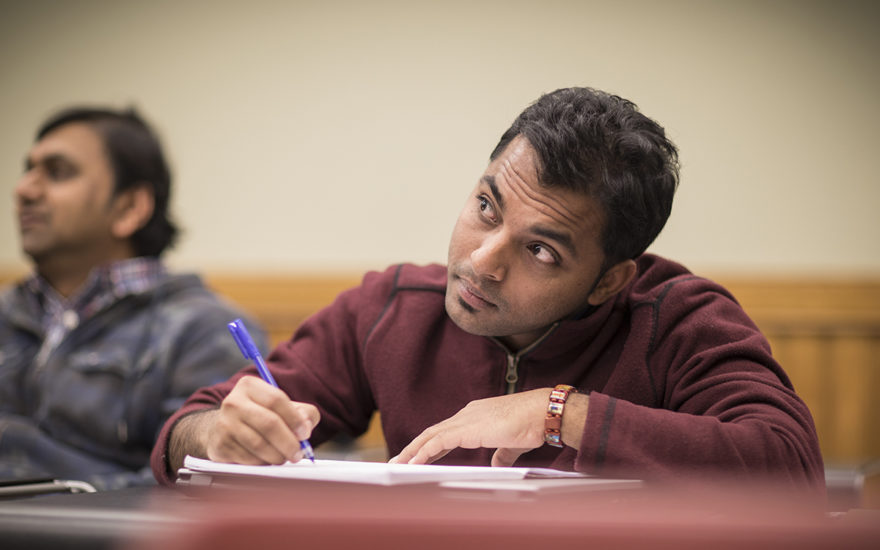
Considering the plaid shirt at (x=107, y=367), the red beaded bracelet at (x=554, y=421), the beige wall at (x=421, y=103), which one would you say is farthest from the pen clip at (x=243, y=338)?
the beige wall at (x=421, y=103)

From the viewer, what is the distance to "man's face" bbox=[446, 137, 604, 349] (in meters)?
1.06

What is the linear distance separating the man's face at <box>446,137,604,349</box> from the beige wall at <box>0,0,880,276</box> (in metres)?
1.86

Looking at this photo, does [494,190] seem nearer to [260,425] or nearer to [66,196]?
[260,425]

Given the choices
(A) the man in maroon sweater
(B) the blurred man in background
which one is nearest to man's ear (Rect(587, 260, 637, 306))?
(A) the man in maroon sweater

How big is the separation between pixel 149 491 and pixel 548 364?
21.7 inches

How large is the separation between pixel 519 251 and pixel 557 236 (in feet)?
0.17

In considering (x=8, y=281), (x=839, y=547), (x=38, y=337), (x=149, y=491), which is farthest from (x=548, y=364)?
(x=8, y=281)

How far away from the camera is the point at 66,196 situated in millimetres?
2020

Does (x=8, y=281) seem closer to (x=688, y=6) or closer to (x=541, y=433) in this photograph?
(x=688, y=6)

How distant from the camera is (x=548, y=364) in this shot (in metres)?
1.17

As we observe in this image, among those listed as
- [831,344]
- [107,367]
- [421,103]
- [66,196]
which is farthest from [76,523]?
[831,344]

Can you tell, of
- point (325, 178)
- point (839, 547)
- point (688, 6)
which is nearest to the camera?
point (839, 547)

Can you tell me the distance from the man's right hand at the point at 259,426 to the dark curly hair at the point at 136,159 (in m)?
1.38

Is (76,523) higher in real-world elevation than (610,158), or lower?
lower
